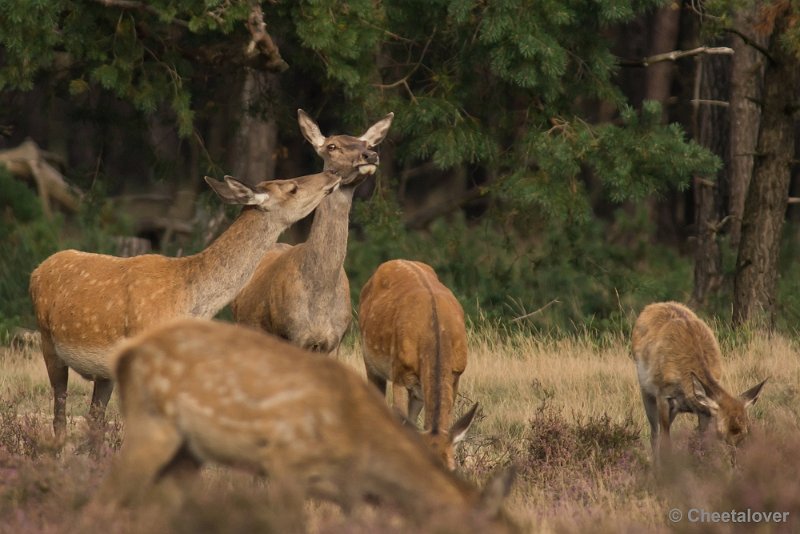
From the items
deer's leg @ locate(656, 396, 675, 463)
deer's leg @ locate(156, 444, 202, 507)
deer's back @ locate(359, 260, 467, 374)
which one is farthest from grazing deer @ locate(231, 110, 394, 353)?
deer's leg @ locate(156, 444, 202, 507)

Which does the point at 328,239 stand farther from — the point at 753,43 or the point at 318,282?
the point at 753,43

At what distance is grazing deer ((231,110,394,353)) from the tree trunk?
5008 mm

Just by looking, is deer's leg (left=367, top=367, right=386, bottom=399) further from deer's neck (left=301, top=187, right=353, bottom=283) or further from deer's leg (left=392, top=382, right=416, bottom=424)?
deer's leg (left=392, top=382, right=416, bottom=424)

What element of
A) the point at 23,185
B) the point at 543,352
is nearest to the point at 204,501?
the point at 543,352

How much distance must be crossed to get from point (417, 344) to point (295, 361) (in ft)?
11.7

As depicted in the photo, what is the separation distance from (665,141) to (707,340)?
12.8 feet

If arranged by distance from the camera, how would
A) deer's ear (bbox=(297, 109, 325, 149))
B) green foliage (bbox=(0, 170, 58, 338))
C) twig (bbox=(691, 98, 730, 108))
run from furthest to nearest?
green foliage (bbox=(0, 170, 58, 338))
twig (bbox=(691, 98, 730, 108))
deer's ear (bbox=(297, 109, 325, 149))

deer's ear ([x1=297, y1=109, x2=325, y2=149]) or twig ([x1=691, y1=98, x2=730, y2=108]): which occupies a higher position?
deer's ear ([x1=297, y1=109, x2=325, y2=149])

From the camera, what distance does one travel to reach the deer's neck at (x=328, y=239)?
34.4ft

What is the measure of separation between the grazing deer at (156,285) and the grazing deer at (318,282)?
2.20 feet

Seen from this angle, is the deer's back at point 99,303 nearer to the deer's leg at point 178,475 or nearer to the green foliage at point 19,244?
the deer's leg at point 178,475

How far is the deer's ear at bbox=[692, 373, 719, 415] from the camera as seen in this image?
9.22 meters

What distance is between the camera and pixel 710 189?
17.0 metres

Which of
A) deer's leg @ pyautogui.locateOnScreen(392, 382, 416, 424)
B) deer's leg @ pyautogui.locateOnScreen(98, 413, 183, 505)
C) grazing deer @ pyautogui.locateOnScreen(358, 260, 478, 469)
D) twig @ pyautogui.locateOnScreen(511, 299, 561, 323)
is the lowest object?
twig @ pyautogui.locateOnScreen(511, 299, 561, 323)
